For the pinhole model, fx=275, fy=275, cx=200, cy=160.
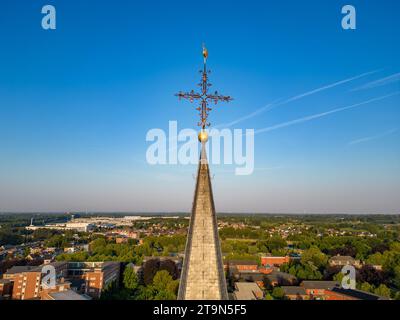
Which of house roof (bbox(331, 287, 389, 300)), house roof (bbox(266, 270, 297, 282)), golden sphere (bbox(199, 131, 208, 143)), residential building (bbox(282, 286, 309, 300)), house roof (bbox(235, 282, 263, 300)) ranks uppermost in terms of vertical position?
golden sphere (bbox(199, 131, 208, 143))

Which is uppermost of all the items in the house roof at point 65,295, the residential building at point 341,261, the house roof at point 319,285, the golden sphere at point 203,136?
the golden sphere at point 203,136

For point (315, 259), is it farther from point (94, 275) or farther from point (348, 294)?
point (94, 275)

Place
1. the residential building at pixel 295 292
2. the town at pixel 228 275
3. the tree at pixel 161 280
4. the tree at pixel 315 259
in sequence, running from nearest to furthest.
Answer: the town at pixel 228 275
the residential building at pixel 295 292
the tree at pixel 161 280
the tree at pixel 315 259

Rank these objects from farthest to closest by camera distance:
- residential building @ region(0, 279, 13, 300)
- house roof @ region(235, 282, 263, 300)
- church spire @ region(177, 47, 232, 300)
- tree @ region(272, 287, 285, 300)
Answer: tree @ region(272, 287, 285, 300), residential building @ region(0, 279, 13, 300), house roof @ region(235, 282, 263, 300), church spire @ region(177, 47, 232, 300)

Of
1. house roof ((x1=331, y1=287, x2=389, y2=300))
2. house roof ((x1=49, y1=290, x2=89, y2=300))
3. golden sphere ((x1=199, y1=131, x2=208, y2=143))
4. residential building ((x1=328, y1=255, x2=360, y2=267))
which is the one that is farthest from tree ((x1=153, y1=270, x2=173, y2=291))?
golden sphere ((x1=199, y1=131, x2=208, y2=143))

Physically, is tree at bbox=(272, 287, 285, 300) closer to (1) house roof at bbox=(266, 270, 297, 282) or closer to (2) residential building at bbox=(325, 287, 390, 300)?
(2) residential building at bbox=(325, 287, 390, 300)

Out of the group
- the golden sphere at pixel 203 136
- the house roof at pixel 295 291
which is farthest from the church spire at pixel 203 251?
the house roof at pixel 295 291

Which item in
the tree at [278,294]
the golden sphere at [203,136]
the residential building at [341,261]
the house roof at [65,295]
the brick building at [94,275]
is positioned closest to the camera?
the golden sphere at [203,136]

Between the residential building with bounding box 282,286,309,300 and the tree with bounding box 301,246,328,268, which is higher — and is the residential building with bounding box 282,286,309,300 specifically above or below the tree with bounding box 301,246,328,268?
above

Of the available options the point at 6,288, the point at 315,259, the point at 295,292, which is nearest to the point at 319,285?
the point at 295,292

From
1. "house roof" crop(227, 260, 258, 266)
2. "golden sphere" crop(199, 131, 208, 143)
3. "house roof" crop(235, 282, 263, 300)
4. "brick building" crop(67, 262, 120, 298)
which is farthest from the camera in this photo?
"house roof" crop(227, 260, 258, 266)

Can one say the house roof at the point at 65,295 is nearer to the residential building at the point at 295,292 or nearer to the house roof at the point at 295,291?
the residential building at the point at 295,292
